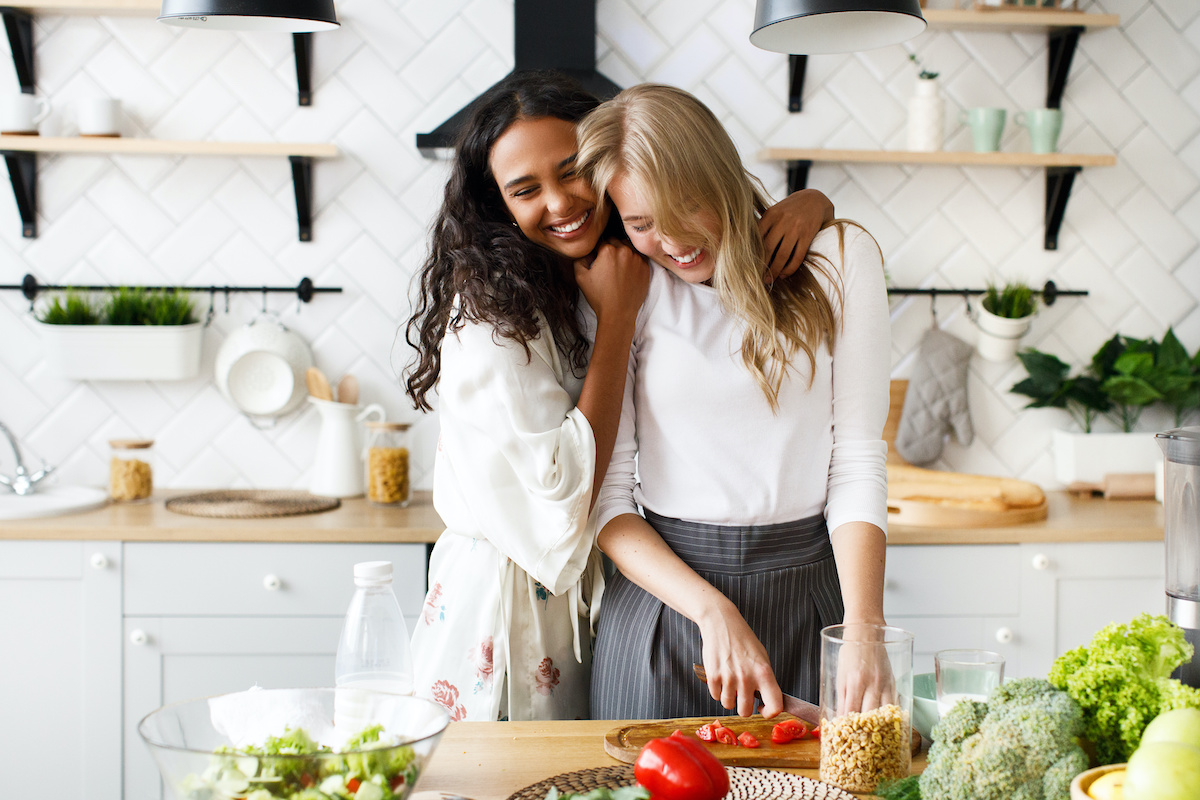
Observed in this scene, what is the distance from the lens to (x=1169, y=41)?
2.54m

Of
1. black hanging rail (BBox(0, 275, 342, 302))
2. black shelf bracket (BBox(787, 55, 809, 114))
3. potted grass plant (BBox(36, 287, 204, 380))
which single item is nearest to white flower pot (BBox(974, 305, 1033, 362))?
black shelf bracket (BBox(787, 55, 809, 114))

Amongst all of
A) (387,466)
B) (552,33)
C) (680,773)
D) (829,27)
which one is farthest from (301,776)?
(552,33)

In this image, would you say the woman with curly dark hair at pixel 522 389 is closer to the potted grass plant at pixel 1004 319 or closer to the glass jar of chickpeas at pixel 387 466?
the glass jar of chickpeas at pixel 387 466

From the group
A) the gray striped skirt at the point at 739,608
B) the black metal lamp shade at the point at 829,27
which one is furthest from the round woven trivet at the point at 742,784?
the black metal lamp shade at the point at 829,27

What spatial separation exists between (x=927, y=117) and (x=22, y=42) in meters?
2.22

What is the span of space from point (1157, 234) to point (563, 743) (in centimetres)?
235

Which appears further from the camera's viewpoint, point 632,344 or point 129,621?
point 129,621

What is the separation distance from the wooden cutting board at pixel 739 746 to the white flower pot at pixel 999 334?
1746mm

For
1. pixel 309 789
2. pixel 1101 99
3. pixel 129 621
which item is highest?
pixel 1101 99

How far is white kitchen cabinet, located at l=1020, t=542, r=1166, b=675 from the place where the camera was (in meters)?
2.09

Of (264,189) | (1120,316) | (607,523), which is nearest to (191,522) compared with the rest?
(264,189)

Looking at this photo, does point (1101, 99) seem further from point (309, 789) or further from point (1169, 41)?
point (309, 789)

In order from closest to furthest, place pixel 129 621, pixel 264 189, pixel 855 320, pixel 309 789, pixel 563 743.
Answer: pixel 309 789
pixel 563 743
pixel 855 320
pixel 129 621
pixel 264 189

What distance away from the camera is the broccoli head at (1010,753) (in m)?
0.73
